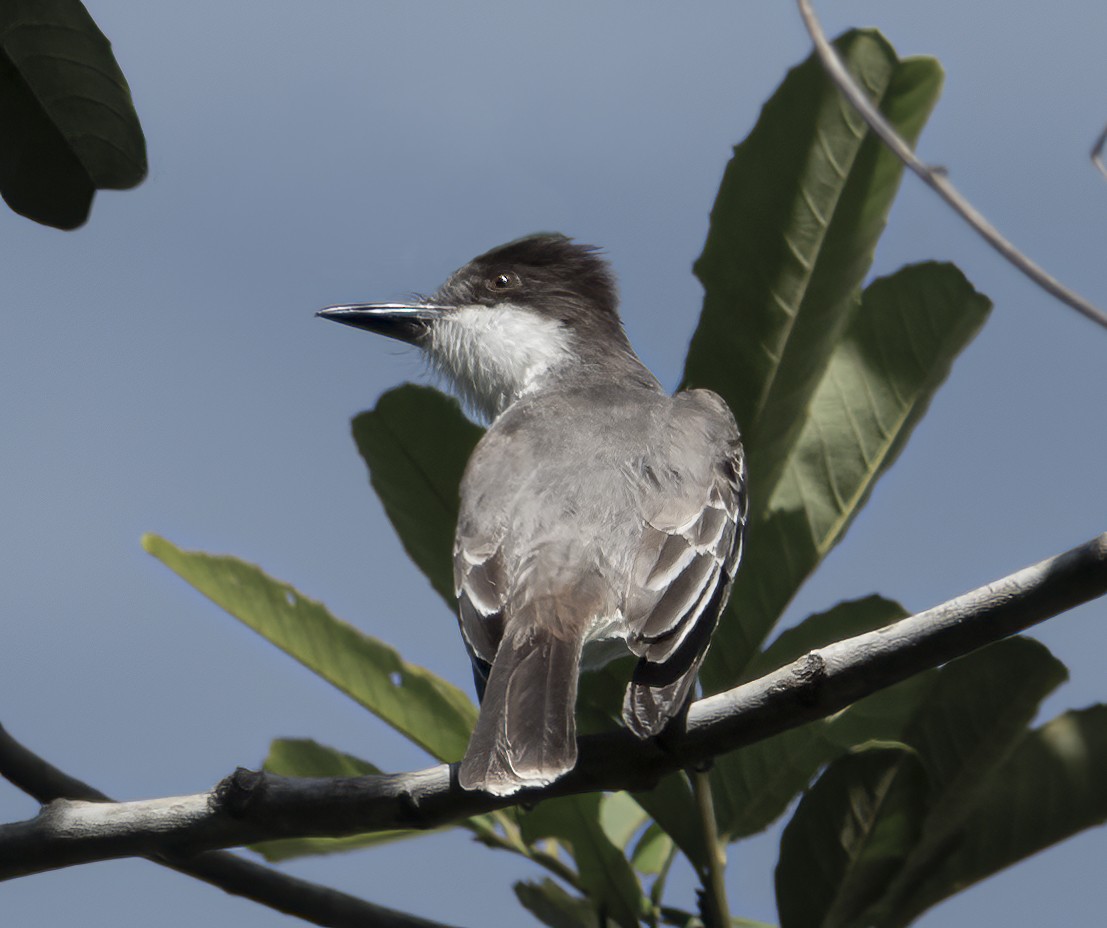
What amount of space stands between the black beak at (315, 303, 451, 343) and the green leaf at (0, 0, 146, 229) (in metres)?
2.13

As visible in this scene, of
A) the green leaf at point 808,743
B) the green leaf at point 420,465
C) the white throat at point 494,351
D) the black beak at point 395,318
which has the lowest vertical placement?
the green leaf at point 808,743

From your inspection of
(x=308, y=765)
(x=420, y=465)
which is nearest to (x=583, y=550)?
(x=420, y=465)

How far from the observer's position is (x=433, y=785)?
2879 millimetres

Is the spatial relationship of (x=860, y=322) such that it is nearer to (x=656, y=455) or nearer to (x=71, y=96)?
(x=656, y=455)

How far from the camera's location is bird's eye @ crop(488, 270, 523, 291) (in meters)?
5.77

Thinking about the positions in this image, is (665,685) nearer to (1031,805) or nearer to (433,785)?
(433,785)

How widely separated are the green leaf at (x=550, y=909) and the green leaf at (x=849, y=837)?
463mm

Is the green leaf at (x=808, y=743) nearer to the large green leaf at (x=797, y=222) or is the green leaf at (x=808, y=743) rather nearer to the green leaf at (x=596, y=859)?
the green leaf at (x=596, y=859)

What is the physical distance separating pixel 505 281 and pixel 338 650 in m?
2.49

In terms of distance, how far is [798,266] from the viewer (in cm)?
374

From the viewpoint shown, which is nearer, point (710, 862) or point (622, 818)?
point (710, 862)

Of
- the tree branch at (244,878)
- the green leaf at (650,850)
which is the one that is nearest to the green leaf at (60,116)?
the tree branch at (244,878)

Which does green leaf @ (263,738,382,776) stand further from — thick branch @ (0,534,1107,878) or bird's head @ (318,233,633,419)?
bird's head @ (318,233,633,419)

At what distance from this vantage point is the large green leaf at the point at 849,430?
3.63m
